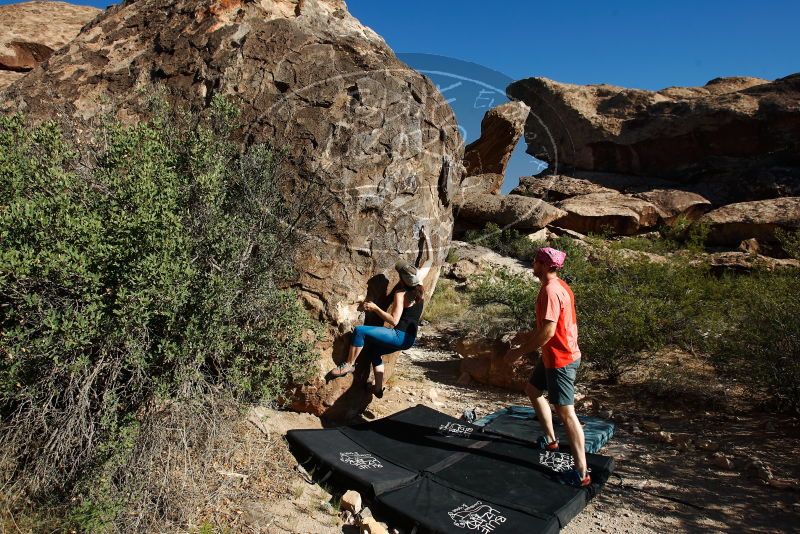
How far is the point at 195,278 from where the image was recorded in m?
3.38

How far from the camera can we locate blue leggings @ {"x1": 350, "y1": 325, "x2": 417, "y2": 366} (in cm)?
444

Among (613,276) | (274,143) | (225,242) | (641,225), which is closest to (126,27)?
(274,143)

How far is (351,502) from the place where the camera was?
3287 mm

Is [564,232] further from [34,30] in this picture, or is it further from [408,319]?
[34,30]

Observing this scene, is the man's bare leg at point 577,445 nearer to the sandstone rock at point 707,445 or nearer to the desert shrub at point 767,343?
the sandstone rock at point 707,445

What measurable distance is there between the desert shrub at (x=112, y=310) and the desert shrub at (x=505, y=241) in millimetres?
13984

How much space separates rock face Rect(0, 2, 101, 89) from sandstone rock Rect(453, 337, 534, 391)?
7.57m

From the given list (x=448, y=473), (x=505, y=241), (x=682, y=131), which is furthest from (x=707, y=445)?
(x=682, y=131)

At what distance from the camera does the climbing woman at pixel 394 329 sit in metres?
4.45

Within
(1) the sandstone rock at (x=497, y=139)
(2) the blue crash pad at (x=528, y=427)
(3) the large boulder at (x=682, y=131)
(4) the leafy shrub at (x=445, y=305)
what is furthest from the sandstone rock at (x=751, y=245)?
(2) the blue crash pad at (x=528, y=427)

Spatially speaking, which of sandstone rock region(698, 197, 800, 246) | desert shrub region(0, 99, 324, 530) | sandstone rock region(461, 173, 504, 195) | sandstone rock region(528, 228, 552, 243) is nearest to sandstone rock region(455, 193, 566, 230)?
sandstone rock region(528, 228, 552, 243)

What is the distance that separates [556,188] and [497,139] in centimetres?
522

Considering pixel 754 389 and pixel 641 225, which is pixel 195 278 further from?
pixel 641 225

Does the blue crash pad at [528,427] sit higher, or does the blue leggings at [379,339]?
the blue leggings at [379,339]
